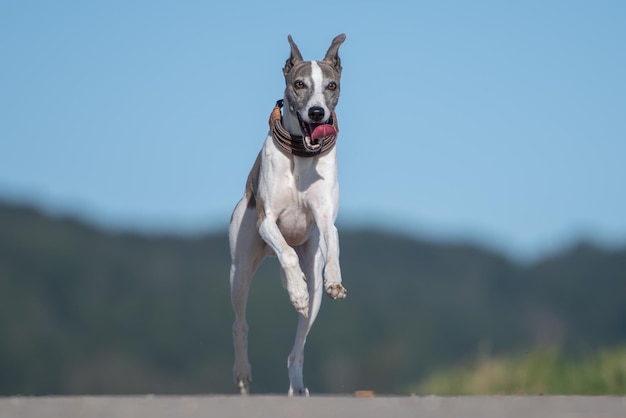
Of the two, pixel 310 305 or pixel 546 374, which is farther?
pixel 546 374

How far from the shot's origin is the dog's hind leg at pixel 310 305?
12.4 meters

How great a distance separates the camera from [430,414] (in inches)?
327

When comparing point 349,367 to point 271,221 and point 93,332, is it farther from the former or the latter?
point 271,221

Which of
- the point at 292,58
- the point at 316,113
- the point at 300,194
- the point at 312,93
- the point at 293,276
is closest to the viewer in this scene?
the point at 293,276

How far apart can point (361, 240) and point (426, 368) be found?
21365 millimetres

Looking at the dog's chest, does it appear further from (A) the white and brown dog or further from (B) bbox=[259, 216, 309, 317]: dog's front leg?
(B) bbox=[259, 216, 309, 317]: dog's front leg

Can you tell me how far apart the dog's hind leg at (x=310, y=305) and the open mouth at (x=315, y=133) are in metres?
1.13

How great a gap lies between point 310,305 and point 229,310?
176 feet

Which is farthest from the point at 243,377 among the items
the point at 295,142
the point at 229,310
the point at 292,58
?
the point at 229,310

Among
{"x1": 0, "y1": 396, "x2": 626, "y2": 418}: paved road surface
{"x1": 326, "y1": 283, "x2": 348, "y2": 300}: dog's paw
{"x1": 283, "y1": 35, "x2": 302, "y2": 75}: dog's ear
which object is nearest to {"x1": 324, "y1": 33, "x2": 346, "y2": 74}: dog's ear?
{"x1": 283, "y1": 35, "x2": 302, "y2": 75}: dog's ear

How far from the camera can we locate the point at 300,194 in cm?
1211

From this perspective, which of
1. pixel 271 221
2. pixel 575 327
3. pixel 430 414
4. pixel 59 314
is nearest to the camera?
pixel 430 414

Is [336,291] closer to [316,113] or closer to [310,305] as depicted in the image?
[310,305]

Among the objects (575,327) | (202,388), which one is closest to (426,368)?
(202,388)
